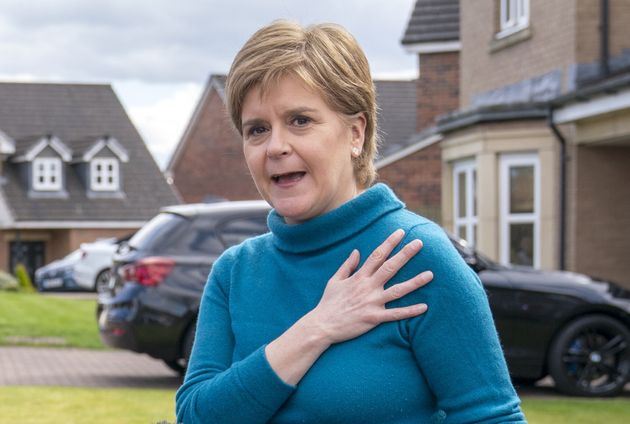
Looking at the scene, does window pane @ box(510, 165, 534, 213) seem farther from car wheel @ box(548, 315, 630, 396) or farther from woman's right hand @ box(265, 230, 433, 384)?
woman's right hand @ box(265, 230, 433, 384)

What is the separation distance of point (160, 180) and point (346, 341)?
51.9 m

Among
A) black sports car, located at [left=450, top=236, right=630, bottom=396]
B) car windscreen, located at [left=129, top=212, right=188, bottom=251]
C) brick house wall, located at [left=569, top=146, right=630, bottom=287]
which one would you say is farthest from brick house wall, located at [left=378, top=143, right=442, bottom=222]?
A: black sports car, located at [left=450, top=236, right=630, bottom=396]

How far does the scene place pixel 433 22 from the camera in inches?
1077

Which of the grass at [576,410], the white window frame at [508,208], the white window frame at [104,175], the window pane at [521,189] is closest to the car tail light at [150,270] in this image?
the grass at [576,410]

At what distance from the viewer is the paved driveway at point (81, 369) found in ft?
38.3

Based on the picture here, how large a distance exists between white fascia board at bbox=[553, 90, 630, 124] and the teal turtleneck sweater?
40.8 ft

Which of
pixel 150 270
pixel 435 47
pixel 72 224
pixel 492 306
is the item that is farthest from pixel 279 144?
pixel 72 224

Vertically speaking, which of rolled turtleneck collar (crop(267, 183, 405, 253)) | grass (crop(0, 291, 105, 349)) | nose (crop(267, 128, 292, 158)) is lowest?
grass (crop(0, 291, 105, 349))

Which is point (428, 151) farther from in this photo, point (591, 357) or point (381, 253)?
point (381, 253)

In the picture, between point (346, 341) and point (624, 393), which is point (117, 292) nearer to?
point (624, 393)

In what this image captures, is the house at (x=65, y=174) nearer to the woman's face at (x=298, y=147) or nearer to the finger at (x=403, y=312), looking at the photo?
the woman's face at (x=298, y=147)

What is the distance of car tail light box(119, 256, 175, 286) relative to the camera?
36.1 ft

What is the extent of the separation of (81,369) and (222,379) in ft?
35.8

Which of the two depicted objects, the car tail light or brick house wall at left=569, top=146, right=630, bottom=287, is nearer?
the car tail light
